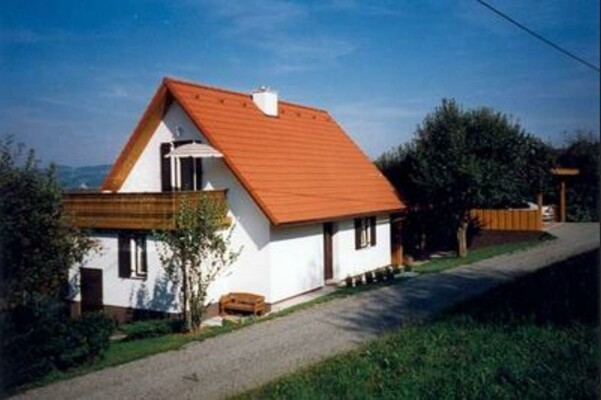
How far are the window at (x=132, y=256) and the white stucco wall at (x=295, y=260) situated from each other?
4.27m

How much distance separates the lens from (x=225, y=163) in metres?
18.4

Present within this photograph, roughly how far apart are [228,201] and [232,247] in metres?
1.51

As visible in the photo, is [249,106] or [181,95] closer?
[181,95]

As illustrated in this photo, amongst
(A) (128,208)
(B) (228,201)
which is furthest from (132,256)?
(B) (228,201)

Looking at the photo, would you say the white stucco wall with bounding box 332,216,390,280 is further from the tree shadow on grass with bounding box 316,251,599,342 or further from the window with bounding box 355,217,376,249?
the tree shadow on grass with bounding box 316,251,599,342

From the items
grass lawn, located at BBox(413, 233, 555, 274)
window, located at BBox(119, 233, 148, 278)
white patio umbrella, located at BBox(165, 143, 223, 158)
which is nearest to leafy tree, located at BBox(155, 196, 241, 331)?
white patio umbrella, located at BBox(165, 143, 223, 158)

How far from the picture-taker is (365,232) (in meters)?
24.1

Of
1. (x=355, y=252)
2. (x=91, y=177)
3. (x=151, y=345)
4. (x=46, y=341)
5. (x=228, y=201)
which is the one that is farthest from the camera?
(x=355, y=252)

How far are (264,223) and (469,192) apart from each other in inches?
427

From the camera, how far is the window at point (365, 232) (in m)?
23.4

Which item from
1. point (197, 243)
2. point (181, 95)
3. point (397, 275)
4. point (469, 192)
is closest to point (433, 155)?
point (469, 192)

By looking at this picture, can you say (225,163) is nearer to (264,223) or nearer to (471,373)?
(264,223)

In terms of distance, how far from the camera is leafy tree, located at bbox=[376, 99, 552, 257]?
24.6m

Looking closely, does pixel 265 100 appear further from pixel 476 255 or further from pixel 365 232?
pixel 476 255
